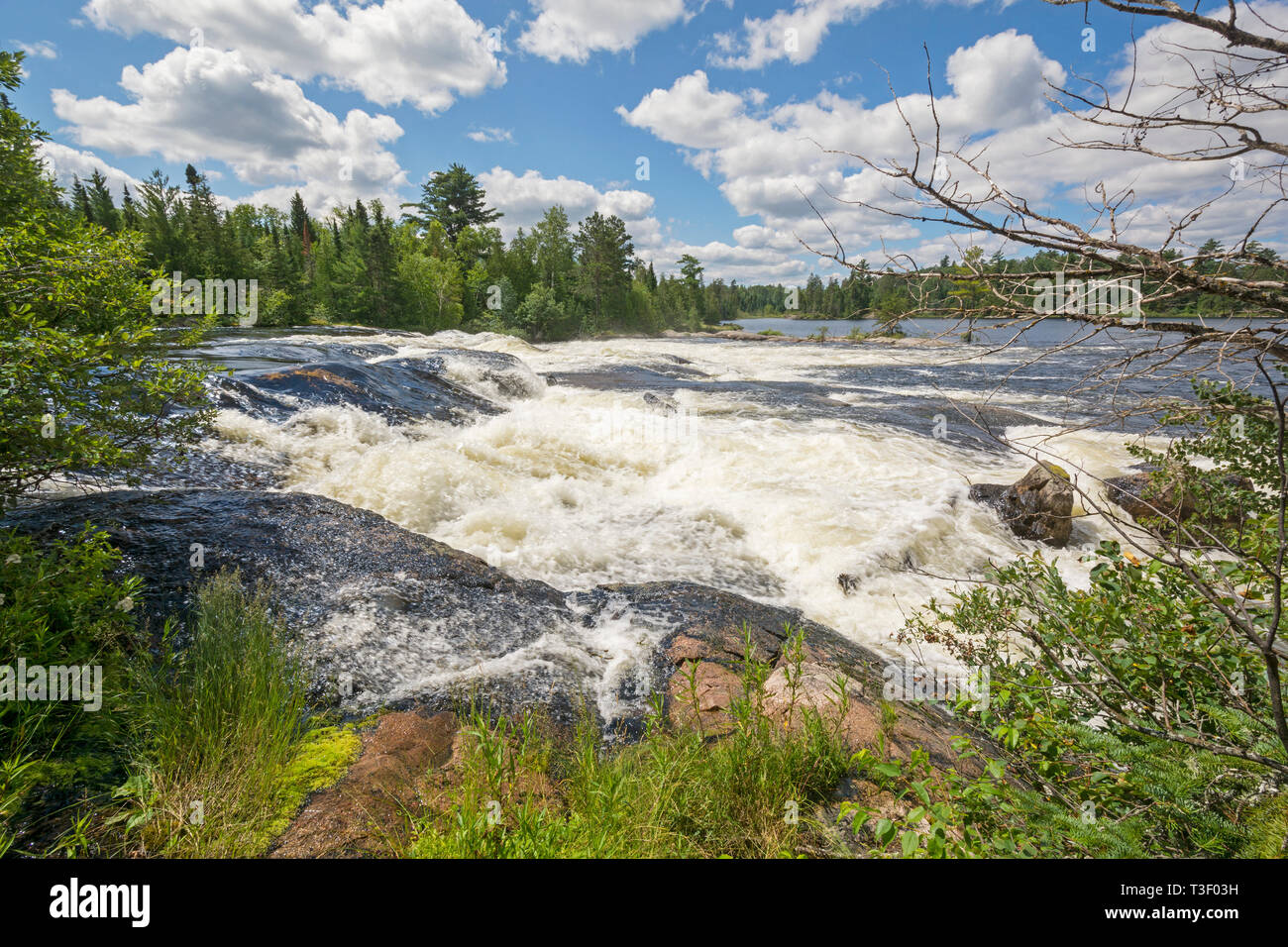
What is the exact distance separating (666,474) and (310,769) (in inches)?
318

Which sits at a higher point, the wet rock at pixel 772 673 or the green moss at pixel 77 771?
the green moss at pixel 77 771

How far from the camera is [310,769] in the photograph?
9.97ft

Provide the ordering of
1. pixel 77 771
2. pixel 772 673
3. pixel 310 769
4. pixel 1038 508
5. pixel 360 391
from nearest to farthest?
pixel 77 771 < pixel 310 769 < pixel 772 673 < pixel 1038 508 < pixel 360 391

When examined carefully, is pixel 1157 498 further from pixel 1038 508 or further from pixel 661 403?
pixel 661 403

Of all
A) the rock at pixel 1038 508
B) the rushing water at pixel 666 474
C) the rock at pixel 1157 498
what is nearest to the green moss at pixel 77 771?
the rushing water at pixel 666 474

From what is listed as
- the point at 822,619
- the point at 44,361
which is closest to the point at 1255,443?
the point at 822,619

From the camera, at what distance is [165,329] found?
4.60 m

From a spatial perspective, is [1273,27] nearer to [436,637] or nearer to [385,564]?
[436,637]

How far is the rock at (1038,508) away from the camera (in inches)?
329

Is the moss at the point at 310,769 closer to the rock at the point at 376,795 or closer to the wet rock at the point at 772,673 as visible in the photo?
the rock at the point at 376,795

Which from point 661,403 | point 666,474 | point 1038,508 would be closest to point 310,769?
A: point 666,474

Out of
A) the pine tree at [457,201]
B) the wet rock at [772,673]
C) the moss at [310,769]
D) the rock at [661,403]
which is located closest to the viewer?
the moss at [310,769]

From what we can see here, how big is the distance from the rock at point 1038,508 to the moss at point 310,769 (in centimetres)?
913
